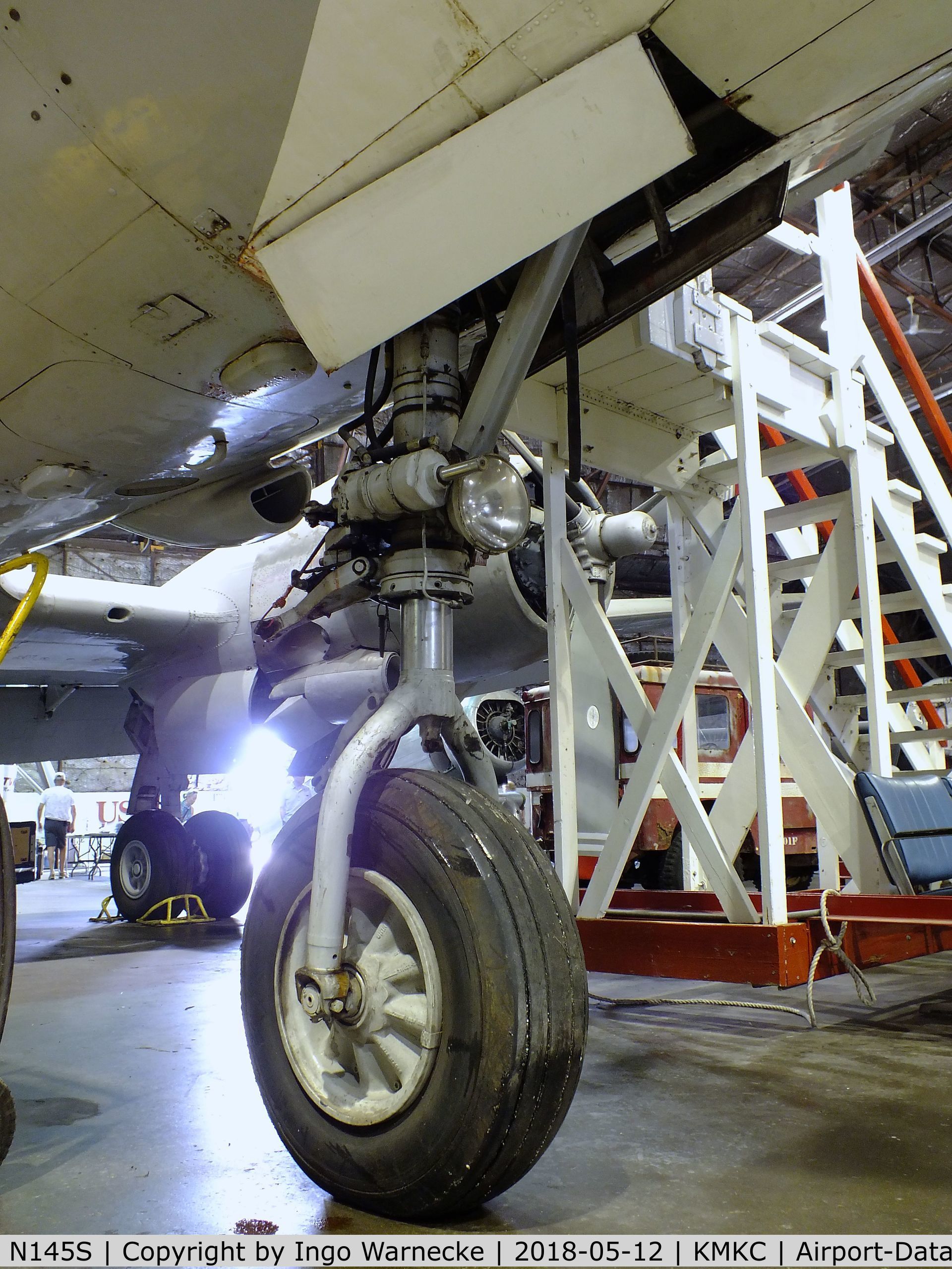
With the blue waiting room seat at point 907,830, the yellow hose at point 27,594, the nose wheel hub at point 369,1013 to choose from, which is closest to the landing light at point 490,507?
the nose wheel hub at point 369,1013

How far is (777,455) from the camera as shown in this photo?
4098 millimetres

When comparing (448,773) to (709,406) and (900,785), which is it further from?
(709,406)

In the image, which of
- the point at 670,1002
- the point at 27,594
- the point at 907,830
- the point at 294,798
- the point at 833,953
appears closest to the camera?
the point at 27,594

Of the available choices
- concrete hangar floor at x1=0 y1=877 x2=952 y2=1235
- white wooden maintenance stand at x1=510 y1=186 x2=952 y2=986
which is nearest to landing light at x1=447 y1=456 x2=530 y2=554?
concrete hangar floor at x1=0 y1=877 x2=952 y2=1235

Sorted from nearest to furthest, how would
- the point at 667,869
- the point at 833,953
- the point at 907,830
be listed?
the point at 833,953, the point at 907,830, the point at 667,869

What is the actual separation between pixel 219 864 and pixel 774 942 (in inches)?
233

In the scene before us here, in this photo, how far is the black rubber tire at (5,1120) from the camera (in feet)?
6.18

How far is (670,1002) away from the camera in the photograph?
12.1 feet

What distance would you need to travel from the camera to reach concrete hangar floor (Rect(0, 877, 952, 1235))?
1.80 meters

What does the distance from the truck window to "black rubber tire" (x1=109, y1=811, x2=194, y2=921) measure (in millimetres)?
4676

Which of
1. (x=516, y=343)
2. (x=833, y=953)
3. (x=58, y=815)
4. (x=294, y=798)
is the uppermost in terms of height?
(x=516, y=343)

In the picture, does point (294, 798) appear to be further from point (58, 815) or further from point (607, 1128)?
point (607, 1128)

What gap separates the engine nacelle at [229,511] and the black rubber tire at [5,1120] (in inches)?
81.0

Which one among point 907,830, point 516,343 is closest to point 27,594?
point 516,343
